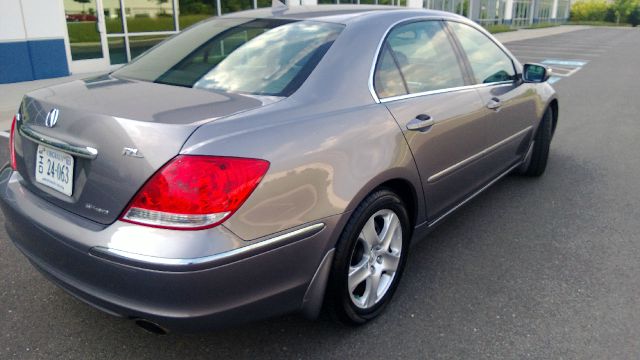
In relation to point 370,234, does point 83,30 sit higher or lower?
higher

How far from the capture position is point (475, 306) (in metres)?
2.83

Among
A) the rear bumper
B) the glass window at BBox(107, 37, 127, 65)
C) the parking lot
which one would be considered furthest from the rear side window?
the glass window at BBox(107, 37, 127, 65)

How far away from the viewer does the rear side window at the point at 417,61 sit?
110 inches

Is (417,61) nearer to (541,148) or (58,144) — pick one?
(58,144)

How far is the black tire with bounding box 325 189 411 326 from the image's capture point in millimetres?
2338

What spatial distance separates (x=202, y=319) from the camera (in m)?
1.96

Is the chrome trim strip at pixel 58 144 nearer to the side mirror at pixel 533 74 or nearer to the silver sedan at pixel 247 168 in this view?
the silver sedan at pixel 247 168

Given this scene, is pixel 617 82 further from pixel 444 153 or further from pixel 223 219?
pixel 223 219

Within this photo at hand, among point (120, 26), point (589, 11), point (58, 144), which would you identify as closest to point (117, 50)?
point (120, 26)

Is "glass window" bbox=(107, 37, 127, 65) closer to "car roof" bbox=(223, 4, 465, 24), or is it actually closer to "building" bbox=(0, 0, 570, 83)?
"building" bbox=(0, 0, 570, 83)

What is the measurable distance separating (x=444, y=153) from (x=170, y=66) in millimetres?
1631

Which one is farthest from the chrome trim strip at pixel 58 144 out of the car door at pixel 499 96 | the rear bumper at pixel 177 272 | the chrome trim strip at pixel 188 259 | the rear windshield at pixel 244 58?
the car door at pixel 499 96

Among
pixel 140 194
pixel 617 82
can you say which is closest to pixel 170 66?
pixel 140 194

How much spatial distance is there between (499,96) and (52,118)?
9.53 feet
